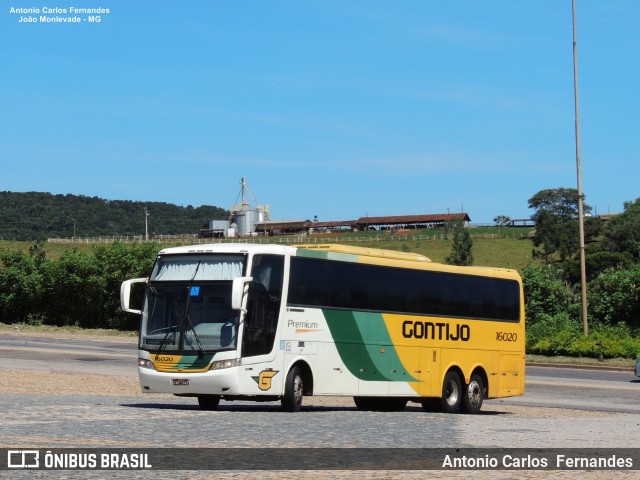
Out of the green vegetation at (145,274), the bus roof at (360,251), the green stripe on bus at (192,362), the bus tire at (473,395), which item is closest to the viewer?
the green stripe on bus at (192,362)

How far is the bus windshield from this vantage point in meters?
20.0

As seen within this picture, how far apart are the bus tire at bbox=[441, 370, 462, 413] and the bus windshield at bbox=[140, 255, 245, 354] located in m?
6.70

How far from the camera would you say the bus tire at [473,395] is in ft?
82.2

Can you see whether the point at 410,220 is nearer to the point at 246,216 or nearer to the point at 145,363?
the point at 246,216

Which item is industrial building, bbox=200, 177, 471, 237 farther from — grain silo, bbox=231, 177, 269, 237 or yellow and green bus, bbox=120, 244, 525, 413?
yellow and green bus, bbox=120, 244, 525, 413

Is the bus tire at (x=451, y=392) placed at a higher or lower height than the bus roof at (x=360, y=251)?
lower

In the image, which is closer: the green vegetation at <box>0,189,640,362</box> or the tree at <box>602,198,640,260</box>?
the green vegetation at <box>0,189,640,362</box>

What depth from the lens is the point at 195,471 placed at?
10.8 metres

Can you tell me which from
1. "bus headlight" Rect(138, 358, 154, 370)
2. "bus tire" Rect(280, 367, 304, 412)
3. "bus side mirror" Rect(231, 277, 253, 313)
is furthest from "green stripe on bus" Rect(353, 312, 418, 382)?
"bus headlight" Rect(138, 358, 154, 370)

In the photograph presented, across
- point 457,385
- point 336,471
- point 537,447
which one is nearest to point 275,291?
point 457,385

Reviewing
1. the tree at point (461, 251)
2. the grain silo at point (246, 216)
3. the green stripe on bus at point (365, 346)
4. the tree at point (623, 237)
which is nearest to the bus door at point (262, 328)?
the green stripe on bus at point (365, 346)

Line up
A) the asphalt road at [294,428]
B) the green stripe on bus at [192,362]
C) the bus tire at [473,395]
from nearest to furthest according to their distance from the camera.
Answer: the asphalt road at [294,428] → the green stripe on bus at [192,362] → the bus tire at [473,395]

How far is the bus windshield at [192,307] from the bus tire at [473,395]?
7.47 m

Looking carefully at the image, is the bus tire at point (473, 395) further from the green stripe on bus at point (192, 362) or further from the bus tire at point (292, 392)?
the green stripe on bus at point (192, 362)
